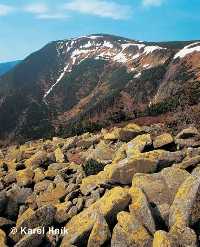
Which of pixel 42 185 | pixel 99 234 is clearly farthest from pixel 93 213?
pixel 42 185

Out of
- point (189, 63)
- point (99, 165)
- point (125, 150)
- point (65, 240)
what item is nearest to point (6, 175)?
point (99, 165)

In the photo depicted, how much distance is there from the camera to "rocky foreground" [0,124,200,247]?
15.2m

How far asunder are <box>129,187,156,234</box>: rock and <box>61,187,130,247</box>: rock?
44cm

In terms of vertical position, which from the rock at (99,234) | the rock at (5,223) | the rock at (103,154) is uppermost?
the rock at (99,234)

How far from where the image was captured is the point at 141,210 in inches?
632

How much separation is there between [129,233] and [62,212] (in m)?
4.90

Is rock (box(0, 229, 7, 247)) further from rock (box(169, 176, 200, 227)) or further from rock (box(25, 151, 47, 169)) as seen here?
rock (box(25, 151, 47, 169))

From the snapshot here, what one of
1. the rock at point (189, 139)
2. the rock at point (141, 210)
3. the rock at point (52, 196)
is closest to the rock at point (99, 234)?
the rock at point (141, 210)

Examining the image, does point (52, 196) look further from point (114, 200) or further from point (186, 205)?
point (186, 205)

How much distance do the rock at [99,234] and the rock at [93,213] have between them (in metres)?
0.46

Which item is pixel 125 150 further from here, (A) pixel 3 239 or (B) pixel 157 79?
(B) pixel 157 79

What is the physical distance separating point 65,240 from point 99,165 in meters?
9.29

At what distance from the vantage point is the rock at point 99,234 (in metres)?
15.7

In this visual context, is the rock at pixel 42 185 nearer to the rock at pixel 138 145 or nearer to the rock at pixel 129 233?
the rock at pixel 138 145
